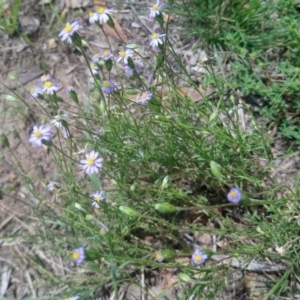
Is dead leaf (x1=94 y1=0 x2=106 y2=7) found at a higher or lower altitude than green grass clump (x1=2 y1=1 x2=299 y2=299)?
higher

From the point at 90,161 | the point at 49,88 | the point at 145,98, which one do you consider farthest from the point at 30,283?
the point at 145,98

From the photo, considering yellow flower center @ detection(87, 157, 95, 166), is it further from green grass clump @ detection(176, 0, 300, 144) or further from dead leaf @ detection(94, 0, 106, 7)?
dead leaf @ detection(94, 0, 106, 7)

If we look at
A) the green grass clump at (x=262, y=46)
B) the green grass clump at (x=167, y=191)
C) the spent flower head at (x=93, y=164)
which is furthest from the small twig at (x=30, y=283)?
the green grass clump at (x=262, y=46)

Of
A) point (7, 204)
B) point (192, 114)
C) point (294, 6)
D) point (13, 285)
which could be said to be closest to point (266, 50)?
point (294, 6)

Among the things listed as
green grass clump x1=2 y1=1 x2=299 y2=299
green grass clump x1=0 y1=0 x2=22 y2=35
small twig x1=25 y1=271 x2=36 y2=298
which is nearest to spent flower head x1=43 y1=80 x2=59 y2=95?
green grass clump x1=2 y1=1 x2=299 y2=299

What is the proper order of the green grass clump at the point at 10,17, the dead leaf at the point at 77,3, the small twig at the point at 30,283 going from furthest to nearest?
the dead leaf at the point at 77,3 < the green grass clump at the point at 10,17 < the small twig at the point at 30,283

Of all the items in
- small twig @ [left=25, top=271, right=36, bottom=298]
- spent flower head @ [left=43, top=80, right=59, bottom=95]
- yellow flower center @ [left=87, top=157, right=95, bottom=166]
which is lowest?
small twig @ [left=25, top=271, right=36, bottom=298]

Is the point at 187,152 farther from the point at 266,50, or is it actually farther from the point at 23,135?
the point at 23,135

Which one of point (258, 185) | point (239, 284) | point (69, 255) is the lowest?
point (239, 284)

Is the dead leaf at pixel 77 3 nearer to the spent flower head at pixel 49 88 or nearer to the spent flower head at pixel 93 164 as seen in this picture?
the spent flower head at pixel 49 88
